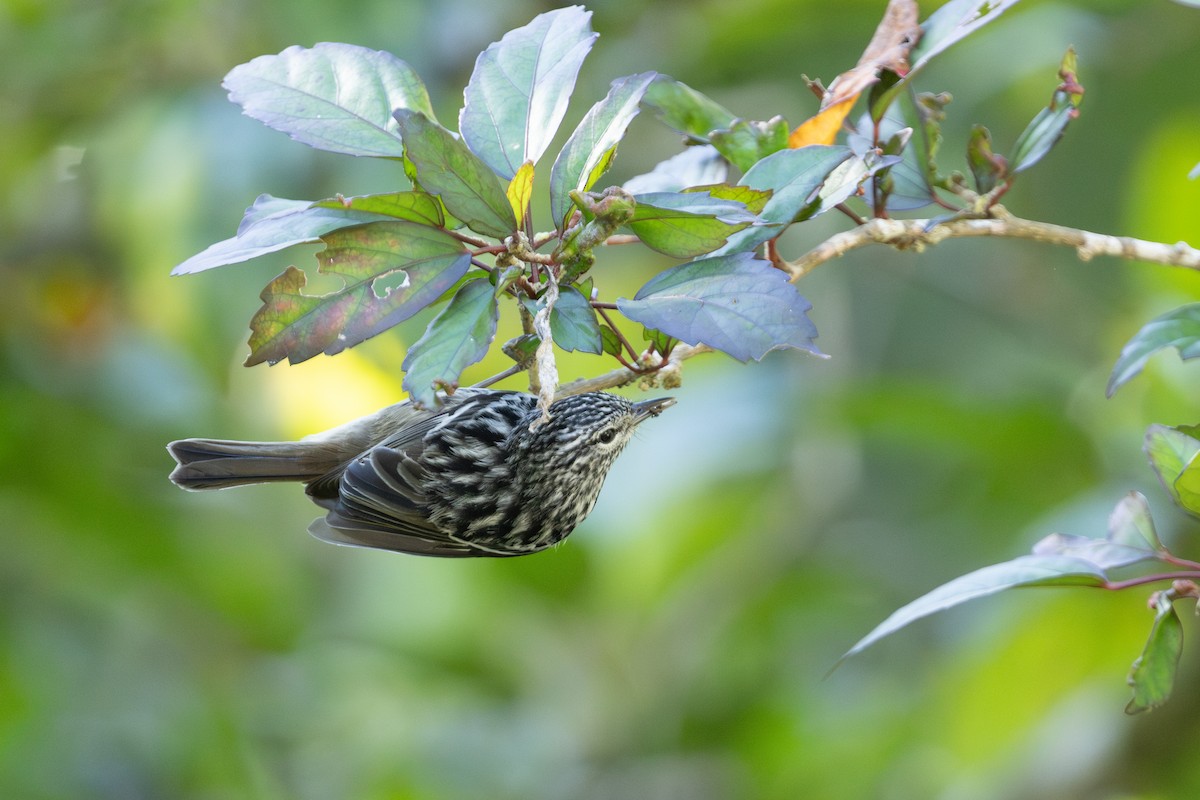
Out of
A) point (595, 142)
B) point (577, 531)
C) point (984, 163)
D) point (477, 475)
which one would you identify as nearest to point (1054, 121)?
point (984, 163)

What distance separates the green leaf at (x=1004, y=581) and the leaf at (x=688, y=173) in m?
0.63

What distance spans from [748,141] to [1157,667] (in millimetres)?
816

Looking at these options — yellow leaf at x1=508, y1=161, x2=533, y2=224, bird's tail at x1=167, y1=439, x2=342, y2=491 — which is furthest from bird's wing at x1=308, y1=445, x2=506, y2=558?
yellow leaf at x1=508, y1=161, x2=533, y2=224

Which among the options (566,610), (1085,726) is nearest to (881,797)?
(1085,726)

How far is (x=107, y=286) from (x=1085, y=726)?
3.75 m

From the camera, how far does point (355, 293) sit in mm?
1343

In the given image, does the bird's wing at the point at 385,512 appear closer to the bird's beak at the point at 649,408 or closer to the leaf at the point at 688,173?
the bird's beak at the point at 649,408

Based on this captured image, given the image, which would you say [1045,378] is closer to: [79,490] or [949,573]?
[949,573]

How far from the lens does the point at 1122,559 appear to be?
5.07ft

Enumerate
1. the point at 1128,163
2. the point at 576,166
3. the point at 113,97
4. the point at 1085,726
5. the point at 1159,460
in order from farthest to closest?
the point at 1128,163, the point at 113,97, the point at 1085,726, the point at 1159,460, the point at 576,166

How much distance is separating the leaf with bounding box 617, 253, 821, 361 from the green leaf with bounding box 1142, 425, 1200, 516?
0.56m

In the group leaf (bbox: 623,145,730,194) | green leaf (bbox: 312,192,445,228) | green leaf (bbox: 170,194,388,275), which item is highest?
green leaf (bbox: 312,192,445,228)

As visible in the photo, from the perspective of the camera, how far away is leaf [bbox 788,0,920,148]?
5.15ft

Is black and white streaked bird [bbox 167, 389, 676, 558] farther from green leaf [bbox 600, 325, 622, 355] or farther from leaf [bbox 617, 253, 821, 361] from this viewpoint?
leaf [bbox 617, 253, 821, 361]
